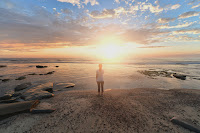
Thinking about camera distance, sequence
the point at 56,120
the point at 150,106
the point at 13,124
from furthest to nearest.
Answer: the point at 150,106, the point at 56,120, the point at 13,124

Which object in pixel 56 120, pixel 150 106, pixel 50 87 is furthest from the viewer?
pixel 50 87

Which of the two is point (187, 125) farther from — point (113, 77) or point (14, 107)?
point (113, 77)

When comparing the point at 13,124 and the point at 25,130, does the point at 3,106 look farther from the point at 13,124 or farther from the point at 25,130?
the point at 25,130

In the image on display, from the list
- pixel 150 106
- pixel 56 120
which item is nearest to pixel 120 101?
pixel 150 106

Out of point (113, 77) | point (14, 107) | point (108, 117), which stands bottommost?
point (108, 117)

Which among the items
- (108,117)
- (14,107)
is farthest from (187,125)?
(14,107)

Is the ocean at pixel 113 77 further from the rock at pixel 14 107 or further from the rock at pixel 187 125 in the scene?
the rock at pixel 187 125

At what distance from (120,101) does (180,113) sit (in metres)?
3.47

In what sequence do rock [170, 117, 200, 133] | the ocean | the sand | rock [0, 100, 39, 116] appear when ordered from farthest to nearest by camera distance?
the ocean, rock [0, 100, 39, 116], the sand, rock [170, 117, 200, 133]

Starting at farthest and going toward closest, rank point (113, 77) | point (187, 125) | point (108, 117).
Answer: point (113, 77), point (108, 117), point (187, 125)

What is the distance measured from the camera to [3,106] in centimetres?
523

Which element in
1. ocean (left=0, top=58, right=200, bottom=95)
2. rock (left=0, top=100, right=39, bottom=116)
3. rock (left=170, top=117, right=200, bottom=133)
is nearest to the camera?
rock (left=170, top=117, right=200, bottom=133)

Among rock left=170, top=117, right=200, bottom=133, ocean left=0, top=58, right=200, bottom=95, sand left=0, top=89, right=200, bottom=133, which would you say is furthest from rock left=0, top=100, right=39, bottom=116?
rock left=170, top=117, right=200, bottom=133

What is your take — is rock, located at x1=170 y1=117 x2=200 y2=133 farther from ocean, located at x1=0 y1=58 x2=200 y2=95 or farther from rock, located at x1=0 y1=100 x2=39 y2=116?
rock, located at x1=0 y1=100 x2=39 y2=116
